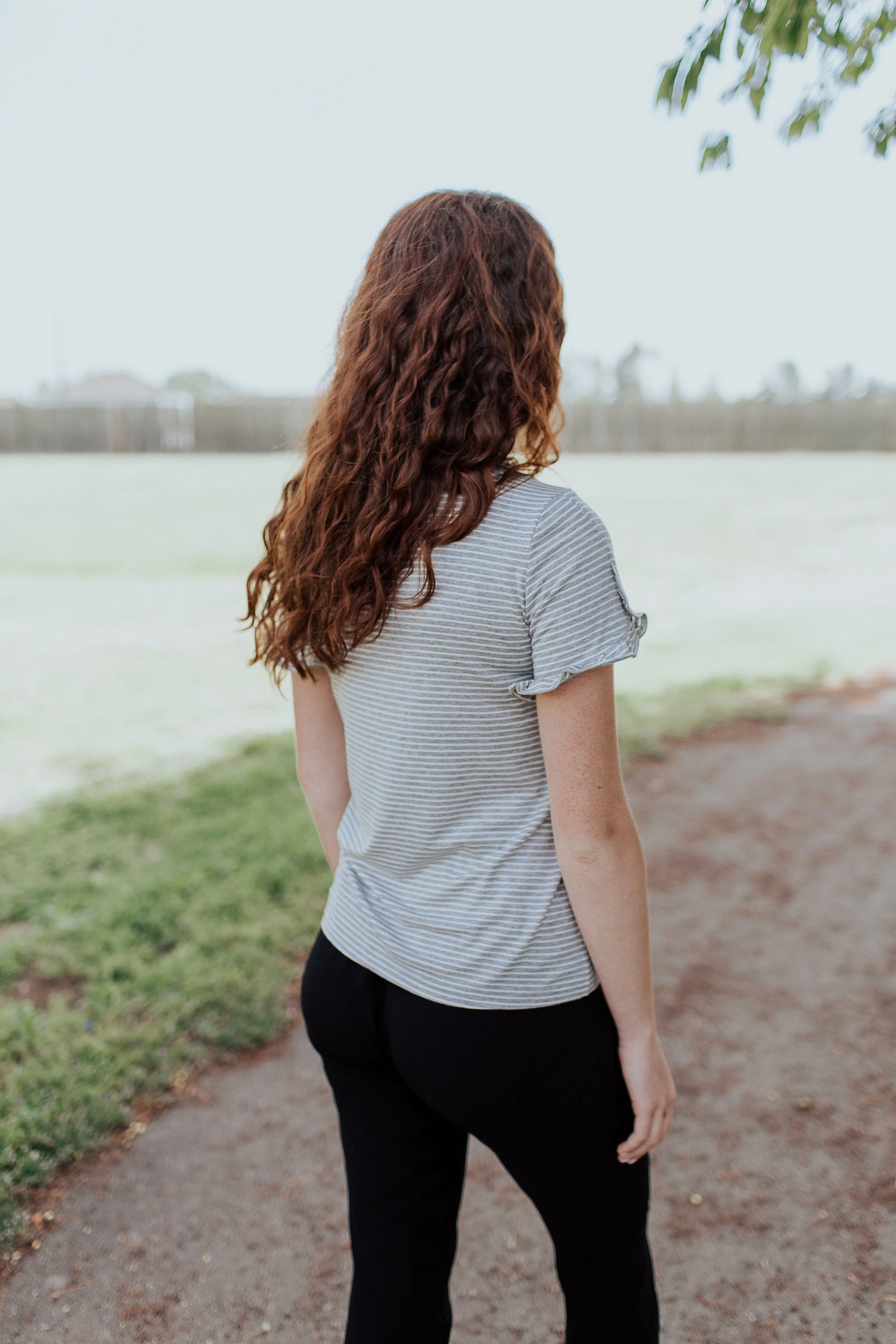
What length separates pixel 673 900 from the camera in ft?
13.3

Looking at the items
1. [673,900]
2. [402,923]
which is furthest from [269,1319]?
[673,900]

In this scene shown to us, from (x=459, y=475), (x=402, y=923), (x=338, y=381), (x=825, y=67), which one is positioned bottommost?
(x=402, y=923)

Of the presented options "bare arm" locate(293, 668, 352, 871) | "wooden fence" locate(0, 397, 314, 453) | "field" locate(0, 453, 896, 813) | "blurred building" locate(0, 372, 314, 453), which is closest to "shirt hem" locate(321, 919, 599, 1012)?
"bare arm" locate(293, 668, 352, 871)

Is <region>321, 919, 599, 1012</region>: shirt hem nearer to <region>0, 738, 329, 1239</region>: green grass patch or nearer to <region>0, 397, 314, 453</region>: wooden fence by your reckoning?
<region>0, 738, 329, 1239</region>: green grass patch

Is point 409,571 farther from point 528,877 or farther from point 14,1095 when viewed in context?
point 14,1095

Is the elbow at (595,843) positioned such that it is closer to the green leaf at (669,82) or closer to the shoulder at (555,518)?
the shoulder at (555,518)

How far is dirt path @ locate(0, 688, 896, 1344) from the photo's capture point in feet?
6.87

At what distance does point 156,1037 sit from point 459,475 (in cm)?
244

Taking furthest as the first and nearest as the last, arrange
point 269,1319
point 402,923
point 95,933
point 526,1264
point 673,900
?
1. point 673,900
2. point 95,933
3. point 526,1264
4. point 269,1319
5. point 402,923

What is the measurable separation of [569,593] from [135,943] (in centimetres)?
295

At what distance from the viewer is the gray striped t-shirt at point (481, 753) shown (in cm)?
109

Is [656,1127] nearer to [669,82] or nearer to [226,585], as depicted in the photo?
[669,82]

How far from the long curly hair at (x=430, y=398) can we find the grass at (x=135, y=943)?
1995 mm

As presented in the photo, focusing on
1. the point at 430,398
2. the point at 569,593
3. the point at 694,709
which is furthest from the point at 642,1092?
the point at 694,709
